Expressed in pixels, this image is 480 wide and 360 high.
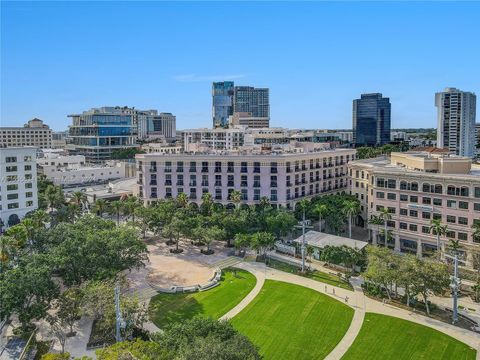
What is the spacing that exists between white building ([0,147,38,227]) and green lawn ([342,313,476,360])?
77857 mm

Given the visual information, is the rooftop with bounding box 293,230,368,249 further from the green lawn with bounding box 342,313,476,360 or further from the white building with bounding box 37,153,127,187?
the white building with bounding box 37,153,127,187

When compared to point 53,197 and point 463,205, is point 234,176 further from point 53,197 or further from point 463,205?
point 463,205

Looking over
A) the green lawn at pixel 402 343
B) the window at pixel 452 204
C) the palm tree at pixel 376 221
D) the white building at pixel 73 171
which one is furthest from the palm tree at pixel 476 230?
the white building at pixel 73 171

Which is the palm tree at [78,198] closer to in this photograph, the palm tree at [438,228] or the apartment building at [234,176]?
the apartment building at [234,176]

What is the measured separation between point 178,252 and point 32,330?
33.2 m

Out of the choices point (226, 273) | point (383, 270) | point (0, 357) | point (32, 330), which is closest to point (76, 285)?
point (32, 330)

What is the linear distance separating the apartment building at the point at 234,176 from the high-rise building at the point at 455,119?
120584mm

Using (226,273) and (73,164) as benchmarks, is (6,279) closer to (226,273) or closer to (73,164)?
(226,273)

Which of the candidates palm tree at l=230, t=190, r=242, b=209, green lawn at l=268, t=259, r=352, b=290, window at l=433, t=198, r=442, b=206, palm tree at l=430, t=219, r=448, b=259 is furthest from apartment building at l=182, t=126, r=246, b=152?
palm tree at l=430, t=219, r=448, b=259

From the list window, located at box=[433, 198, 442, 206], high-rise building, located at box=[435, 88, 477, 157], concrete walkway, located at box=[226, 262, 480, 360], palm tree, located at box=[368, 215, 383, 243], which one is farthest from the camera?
high-rise building, located at box=[435, 88, 477, 157]

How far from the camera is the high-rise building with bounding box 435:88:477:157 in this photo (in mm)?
190625

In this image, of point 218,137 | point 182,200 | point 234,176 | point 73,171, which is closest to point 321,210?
point 234,176

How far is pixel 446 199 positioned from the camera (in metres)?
69.2

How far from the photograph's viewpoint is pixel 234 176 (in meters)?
93.9
